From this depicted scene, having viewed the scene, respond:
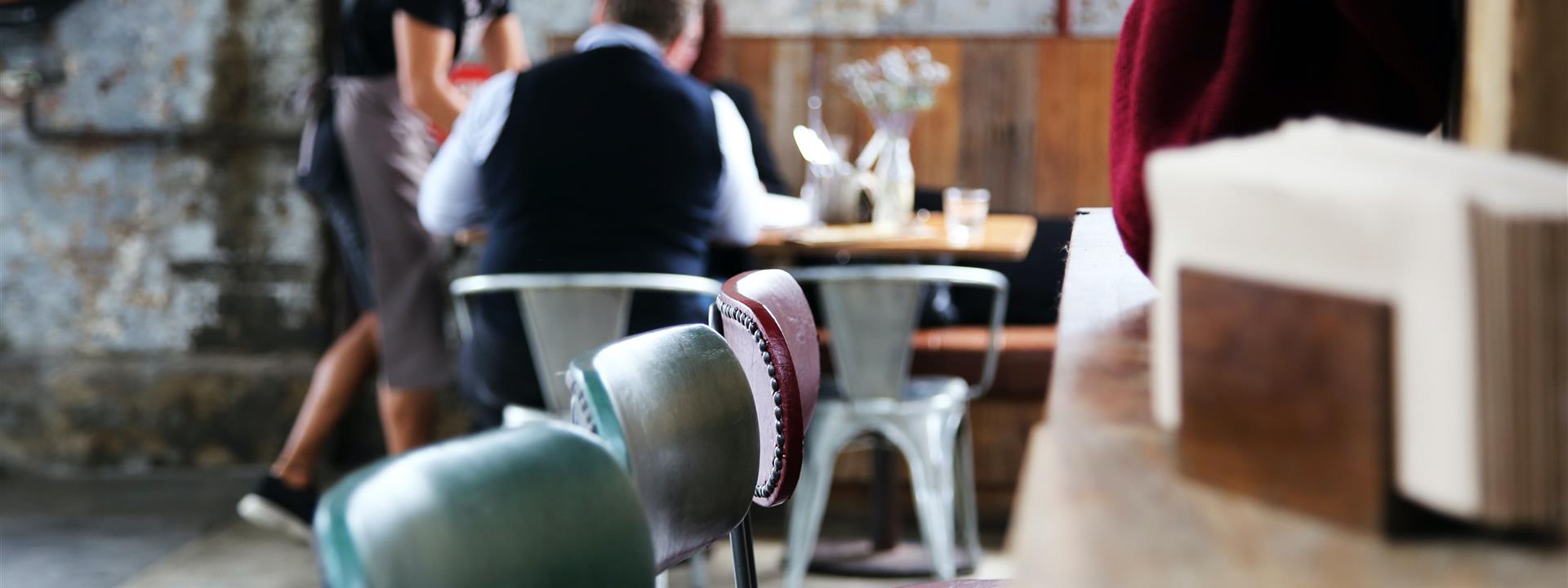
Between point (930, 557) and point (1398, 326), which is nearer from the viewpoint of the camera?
point (1398, 326)

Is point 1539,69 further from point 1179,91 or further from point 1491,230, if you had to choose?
point 1491,230

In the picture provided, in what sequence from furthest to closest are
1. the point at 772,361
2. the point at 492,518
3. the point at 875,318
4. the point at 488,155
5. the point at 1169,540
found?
the point at 875,318 → the point at 488,155 → the point at 772,361 → the point at 492,518 → the point at 1169,540

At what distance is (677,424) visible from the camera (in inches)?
45.8

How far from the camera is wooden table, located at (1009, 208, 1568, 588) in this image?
0.53m

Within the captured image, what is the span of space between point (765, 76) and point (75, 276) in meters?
2.06

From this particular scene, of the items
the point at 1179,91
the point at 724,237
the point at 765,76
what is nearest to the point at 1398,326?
the point at 1179,91

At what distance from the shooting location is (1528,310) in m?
0.52

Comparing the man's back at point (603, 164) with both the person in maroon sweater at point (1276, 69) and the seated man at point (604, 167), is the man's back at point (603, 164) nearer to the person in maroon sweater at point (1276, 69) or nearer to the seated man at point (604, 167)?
the seated man at point (604, 167)

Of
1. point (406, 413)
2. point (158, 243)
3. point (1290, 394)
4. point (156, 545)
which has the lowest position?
point (156, 545)

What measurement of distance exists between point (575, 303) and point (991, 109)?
1.72 metres

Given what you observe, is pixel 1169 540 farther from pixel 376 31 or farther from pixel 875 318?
pixel 376 31

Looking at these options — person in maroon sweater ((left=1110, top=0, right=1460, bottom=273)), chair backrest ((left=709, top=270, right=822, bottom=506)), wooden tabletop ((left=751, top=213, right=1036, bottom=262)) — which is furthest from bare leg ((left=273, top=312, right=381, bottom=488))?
person in maroon sweater ((left=1110, top=0, right=1460, bottom=273))

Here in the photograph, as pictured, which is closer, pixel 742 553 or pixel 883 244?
pixel 742 553

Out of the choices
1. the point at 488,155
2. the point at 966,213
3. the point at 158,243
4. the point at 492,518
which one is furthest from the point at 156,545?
the point at 492,518
